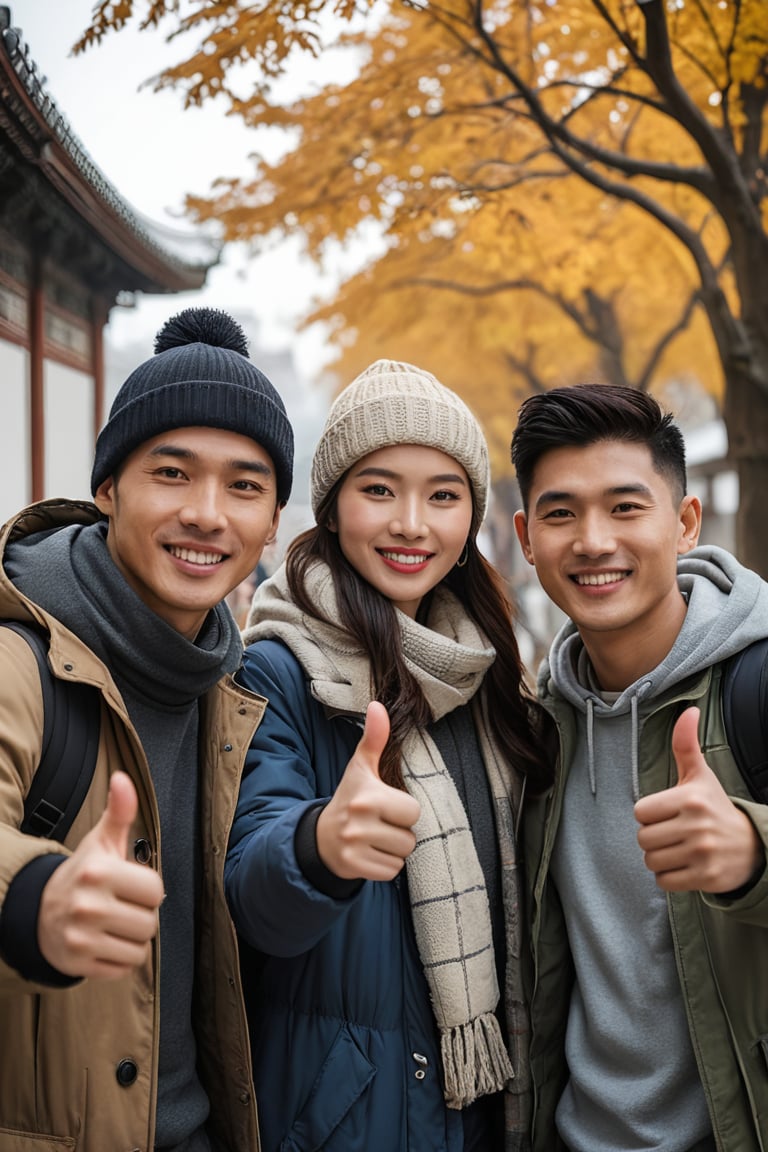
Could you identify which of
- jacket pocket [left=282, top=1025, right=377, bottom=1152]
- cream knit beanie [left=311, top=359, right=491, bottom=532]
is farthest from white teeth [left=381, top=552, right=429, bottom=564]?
jacket pocket [left=282, top=1025, right=377, bottom=1152]

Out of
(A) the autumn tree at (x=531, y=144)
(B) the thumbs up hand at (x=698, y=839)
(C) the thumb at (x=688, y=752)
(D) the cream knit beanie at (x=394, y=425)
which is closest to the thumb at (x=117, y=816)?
(B) the thumbs up hand at (x=698, y=839)

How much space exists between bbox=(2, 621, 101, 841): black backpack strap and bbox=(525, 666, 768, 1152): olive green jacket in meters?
1.21

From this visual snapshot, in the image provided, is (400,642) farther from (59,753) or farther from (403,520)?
(59,753)

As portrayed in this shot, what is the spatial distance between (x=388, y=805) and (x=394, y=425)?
1316 millimetres

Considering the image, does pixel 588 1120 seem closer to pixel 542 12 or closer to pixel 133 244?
pixel 133 244

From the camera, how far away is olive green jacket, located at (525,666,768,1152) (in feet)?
6.43

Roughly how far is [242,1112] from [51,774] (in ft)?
3.19

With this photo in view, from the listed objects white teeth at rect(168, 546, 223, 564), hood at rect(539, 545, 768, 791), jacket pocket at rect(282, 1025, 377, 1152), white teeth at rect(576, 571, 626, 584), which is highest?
white teeth at rect(168, 546, 223, 564)

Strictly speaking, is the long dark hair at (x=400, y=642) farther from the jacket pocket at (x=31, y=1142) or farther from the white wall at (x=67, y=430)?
the white wall at (x=67, y=430)

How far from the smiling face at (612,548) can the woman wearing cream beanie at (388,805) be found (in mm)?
348

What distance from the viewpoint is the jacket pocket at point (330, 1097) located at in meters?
2.09

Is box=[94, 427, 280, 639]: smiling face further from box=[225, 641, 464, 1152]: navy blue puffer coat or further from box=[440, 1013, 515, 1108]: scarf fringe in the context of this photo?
box=[440, 1013, 515, 1108]: scarf fringe

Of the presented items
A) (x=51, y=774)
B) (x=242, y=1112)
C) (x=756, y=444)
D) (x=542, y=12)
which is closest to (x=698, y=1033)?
(x=242, y=1112)

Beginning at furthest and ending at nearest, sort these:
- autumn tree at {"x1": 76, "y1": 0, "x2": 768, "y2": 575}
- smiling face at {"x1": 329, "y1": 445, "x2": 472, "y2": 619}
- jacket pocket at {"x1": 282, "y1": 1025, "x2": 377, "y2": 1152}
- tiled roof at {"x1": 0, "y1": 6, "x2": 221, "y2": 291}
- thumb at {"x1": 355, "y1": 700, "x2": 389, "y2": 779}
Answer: autumn tree at {"x1": 76, "y1": 0, "x2": 768, "y2": 575} < tiled roof at {"x1": 0, "y1": 6, "x2": 221, "y2": 291} < smiling face at {"x1": 329, "y1": 445, "x2": 472, "y2": 619} < jacket pocket at {"x1": 282, "y1": 1025, "x2": 377, "y2": 1152} < thumb at {"x1": 355, "y1": 700, "x2": 389, "y2": 779}
